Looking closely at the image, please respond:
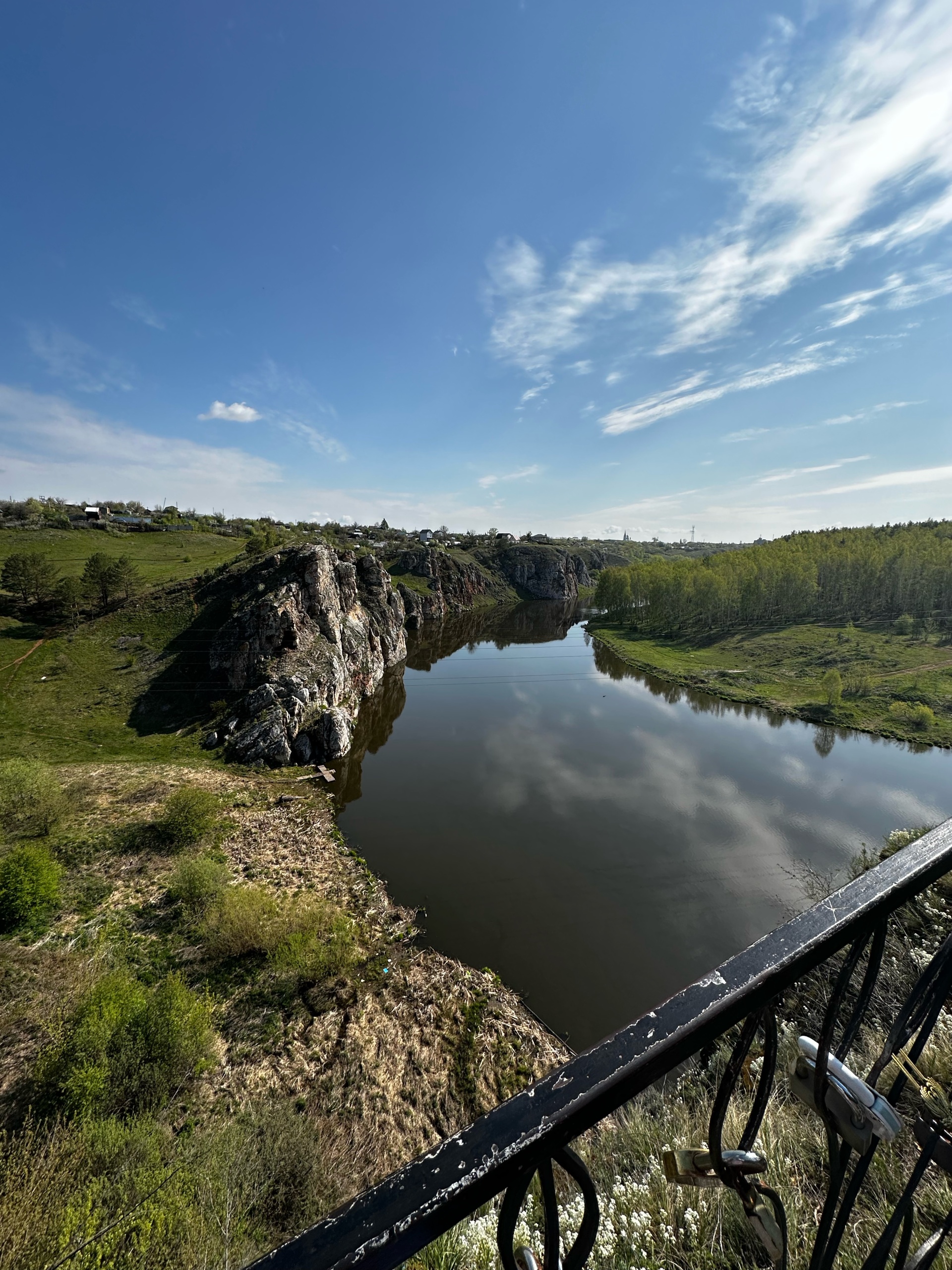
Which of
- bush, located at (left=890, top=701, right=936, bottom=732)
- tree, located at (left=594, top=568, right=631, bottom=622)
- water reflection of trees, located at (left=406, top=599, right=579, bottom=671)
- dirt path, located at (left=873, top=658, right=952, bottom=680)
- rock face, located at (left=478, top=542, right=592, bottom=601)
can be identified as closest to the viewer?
bush, located at (left=890, top=701, right=936, bottom=732)

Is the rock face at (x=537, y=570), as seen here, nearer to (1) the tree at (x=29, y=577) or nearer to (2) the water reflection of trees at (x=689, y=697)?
(2) the water reflection of trees at (x=689, y=697)

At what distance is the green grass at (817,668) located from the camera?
134ft

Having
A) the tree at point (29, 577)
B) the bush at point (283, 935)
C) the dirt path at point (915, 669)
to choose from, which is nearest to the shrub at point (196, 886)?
the bush at point (283, 935)

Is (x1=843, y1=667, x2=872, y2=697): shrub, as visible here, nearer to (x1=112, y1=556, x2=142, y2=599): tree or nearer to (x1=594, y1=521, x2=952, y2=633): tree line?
(x1=594, y1=521, x2=952, y2=633): tree line

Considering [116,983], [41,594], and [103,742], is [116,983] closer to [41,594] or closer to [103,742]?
[103,742]

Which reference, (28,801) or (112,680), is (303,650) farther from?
(28,801)

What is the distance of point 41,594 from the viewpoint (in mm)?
42531

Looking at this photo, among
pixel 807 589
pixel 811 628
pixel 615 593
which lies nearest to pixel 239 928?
pixel 811 628

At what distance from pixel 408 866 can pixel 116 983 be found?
11.8 meters

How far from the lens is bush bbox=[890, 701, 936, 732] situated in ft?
125

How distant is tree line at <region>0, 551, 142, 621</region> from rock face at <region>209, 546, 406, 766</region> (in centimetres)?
1145

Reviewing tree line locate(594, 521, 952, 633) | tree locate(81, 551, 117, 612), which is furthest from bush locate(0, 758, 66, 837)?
tree line locate(594, 521, 952, 633)

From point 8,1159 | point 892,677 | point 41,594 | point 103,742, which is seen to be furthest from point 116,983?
point 892,677

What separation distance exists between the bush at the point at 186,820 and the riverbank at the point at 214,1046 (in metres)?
0.12
